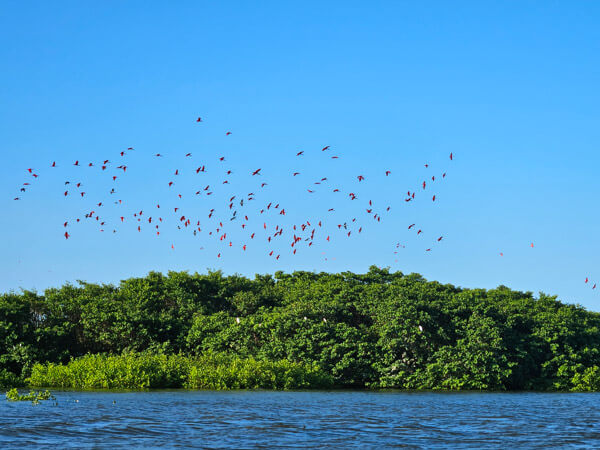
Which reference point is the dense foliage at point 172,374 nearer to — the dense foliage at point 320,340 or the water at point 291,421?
the dense foliage at point 320,340

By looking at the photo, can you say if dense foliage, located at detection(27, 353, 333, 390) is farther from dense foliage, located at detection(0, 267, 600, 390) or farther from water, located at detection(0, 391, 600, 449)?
water, located at detection(0, 391, 600, 449)

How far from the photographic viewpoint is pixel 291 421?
19.7 meters

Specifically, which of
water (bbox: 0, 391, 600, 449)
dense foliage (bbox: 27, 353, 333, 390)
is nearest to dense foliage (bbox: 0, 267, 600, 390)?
dense foliage (bbox: 27, 353, 333, 390)

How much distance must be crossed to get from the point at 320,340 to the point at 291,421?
1662 centimetres

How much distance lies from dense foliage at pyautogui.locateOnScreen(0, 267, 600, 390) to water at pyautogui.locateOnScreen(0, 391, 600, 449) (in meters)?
5.78

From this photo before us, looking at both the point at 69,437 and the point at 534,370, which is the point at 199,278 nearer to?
the point at 534,370

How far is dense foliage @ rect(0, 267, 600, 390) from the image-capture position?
112ft

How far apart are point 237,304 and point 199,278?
10.7 feet

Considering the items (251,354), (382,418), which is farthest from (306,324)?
(382,418)

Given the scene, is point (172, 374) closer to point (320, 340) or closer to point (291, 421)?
point (320, 340)

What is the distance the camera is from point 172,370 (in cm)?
3284

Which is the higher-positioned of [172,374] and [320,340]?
[320,340]

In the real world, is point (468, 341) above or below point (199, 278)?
below

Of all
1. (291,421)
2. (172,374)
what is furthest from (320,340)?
(291,421)
